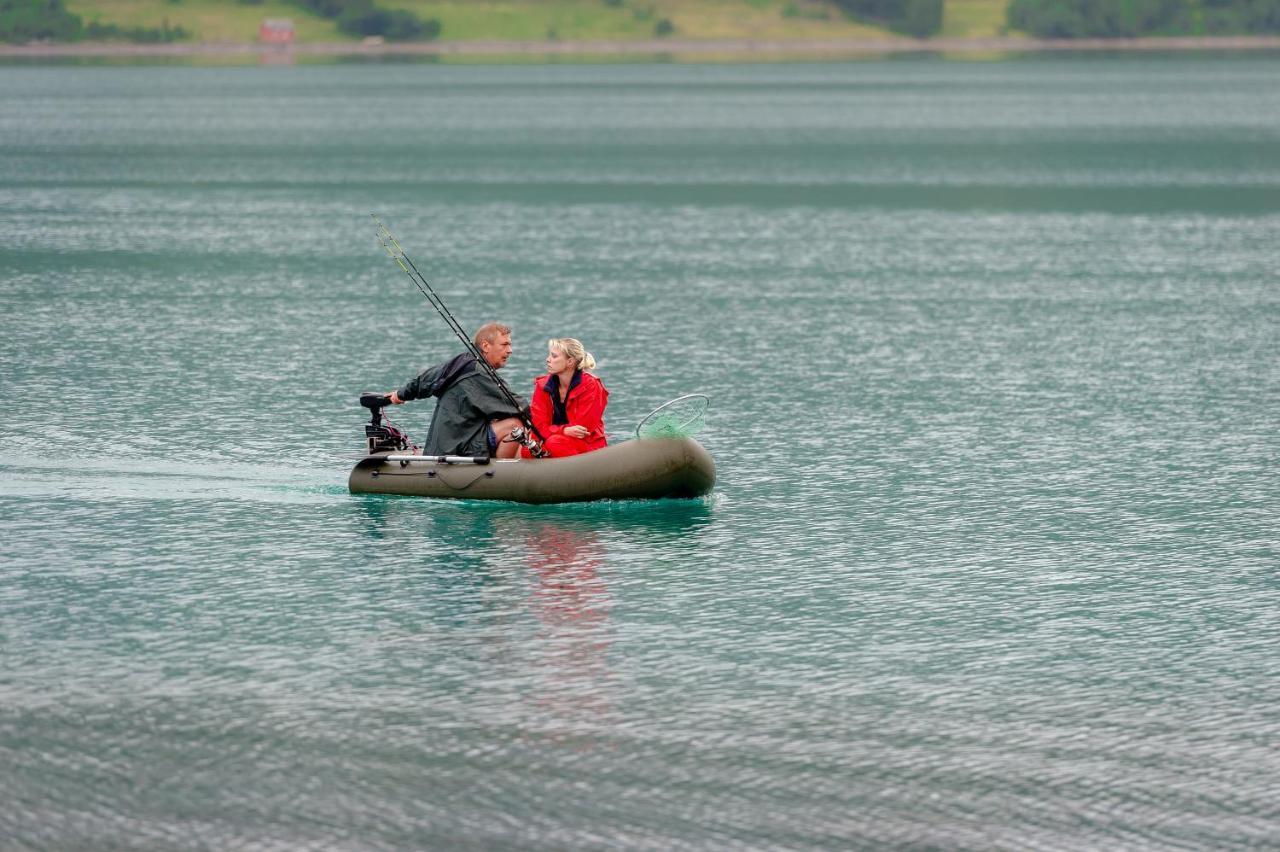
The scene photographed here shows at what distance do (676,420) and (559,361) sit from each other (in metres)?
1.28

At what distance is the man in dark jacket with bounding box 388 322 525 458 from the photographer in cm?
1978

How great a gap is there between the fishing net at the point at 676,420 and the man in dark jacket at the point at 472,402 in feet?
4.59

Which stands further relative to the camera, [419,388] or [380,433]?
[380,433]

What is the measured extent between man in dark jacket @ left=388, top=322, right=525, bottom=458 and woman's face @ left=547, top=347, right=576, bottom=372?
2.11ft

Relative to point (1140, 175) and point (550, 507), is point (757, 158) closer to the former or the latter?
point (1140, 175)

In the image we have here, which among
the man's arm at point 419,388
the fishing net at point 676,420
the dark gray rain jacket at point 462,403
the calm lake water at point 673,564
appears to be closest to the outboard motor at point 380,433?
the man's arm at point 419,388

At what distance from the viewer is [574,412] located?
19.7 metres

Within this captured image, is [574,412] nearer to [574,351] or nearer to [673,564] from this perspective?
[574,351]

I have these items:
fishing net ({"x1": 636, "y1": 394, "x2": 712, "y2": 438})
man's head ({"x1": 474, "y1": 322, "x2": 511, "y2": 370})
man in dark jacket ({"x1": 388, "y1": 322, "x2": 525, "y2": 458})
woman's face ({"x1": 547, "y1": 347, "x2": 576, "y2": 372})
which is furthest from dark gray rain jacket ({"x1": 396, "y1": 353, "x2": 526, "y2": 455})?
fishing net ({"x1": 636, "y1": 394, "x2": 712, "y2": 438})

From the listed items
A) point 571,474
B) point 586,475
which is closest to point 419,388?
point 571,474

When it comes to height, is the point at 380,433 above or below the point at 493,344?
below

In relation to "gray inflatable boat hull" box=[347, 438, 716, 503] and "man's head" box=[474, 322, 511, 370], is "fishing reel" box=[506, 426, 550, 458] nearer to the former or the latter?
"gray inflatable boat hull" box=[347, 438, 716, 503]

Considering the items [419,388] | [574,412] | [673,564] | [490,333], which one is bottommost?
[673,564]

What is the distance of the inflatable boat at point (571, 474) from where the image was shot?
19359mm
